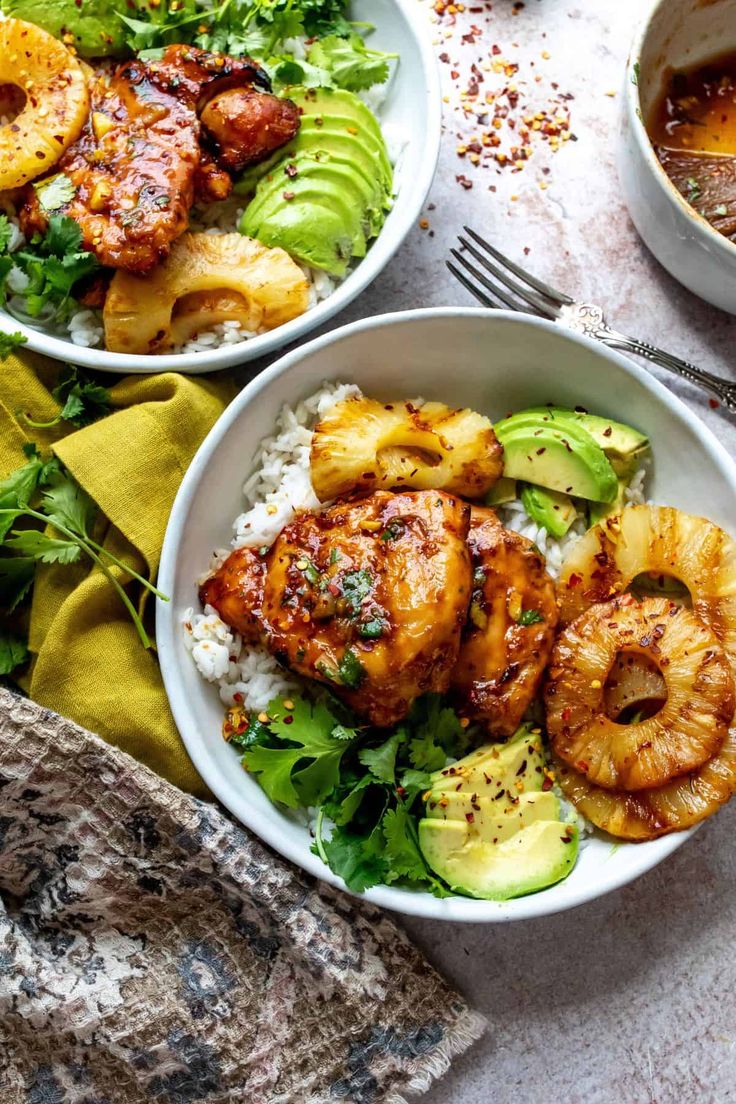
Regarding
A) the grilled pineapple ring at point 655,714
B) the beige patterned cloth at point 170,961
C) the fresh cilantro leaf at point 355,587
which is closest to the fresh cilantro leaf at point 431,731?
the grilled pineapple ring at point 655,714

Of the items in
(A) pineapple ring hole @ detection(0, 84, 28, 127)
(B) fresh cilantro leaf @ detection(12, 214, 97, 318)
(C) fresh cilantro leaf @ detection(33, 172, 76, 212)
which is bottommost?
(B) fresh cilantro leaf @ detection(12, 214, 97, 318)

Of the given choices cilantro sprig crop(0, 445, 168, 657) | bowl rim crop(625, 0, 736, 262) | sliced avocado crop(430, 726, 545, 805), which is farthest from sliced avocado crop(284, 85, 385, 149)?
sliced avocado crop(430, 726, 545, 805)

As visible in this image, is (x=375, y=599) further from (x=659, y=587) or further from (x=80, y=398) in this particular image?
(x=80, y=398)

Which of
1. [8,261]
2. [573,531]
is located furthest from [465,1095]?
[8,261]

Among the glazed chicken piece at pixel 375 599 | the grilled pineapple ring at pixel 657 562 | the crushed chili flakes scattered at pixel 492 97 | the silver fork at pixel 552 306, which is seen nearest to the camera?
the glazed chicken piece at pixel 375 599

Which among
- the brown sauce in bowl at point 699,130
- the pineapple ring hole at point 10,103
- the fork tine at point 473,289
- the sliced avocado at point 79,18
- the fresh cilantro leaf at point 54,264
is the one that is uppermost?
the sliced avocado at point 79,18

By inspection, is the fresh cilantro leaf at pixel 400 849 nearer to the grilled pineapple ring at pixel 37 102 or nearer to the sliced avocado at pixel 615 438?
the sliced avocado at pixel 615 438

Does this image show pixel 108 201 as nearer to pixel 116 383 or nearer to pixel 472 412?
pixel 116 383

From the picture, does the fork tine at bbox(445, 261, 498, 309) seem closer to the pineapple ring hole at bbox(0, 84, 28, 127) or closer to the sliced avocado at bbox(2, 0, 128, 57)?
the sliced avocado at bbox(2, 0, 128, 57)
